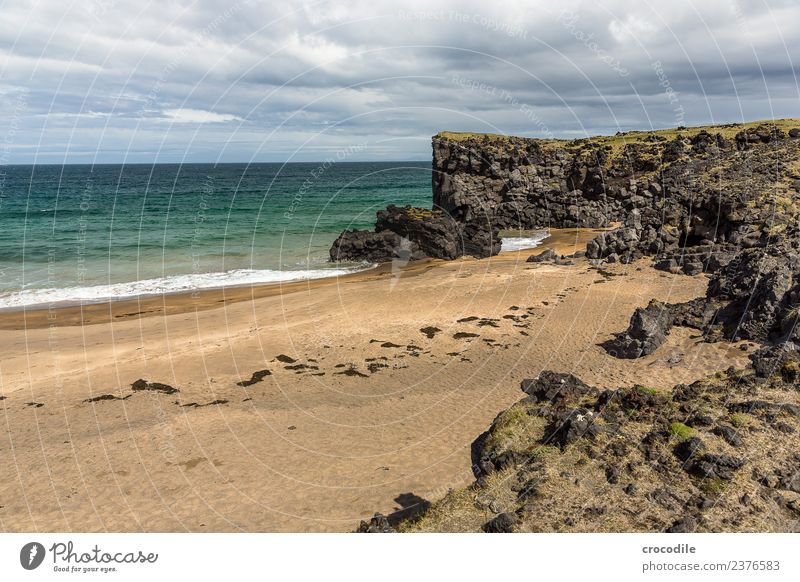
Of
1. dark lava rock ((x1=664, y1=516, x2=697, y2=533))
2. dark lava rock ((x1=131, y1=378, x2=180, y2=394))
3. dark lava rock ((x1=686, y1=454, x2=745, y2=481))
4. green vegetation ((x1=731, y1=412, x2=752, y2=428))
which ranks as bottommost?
dark lava rock ((x1=131, y1=378, x2=180, y2=394))

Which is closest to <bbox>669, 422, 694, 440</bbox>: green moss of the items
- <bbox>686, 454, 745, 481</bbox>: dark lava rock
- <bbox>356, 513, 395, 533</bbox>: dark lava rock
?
<bbox>686, 454, 745, 481</bbox>: dark lava rock

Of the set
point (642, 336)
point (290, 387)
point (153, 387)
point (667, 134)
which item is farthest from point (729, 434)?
point (667, 134)

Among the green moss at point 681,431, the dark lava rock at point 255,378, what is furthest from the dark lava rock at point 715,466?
the dark lava rock at point 255,378

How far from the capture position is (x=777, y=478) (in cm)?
951

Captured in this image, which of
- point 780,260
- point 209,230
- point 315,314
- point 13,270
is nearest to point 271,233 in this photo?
point 209,230

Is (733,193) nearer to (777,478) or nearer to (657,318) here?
(657,318)

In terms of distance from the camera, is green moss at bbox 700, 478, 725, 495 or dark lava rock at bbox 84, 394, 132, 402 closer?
green moss at bbox 700, 478, 725, 495

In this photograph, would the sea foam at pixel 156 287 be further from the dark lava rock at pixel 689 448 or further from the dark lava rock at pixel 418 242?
the dark lava rock at pixel 689 448

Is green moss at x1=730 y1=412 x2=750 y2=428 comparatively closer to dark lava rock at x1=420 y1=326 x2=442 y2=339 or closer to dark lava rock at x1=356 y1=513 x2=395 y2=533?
dark lava rock at x1=356 y1=513 x2=395 y2=533
